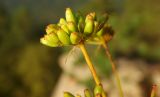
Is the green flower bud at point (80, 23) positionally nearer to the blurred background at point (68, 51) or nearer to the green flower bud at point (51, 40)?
the green flower bud at point (51, 40)

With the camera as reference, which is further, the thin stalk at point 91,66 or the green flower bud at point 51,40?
the green flower bud at point 51,40

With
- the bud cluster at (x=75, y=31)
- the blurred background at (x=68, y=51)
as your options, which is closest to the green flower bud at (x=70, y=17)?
the bud cluster at (x=75, y=31)

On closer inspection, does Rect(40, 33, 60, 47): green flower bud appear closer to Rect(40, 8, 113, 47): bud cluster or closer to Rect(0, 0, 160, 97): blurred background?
Rect(40, 8, 113, 47): bud cluster

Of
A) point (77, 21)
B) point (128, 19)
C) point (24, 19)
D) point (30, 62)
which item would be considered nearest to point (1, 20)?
point (24, 19)

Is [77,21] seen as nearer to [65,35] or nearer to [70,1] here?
[65,35]

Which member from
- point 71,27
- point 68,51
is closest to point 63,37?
point 71,27

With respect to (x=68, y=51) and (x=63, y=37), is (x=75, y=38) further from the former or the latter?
(x=68, y=51)
